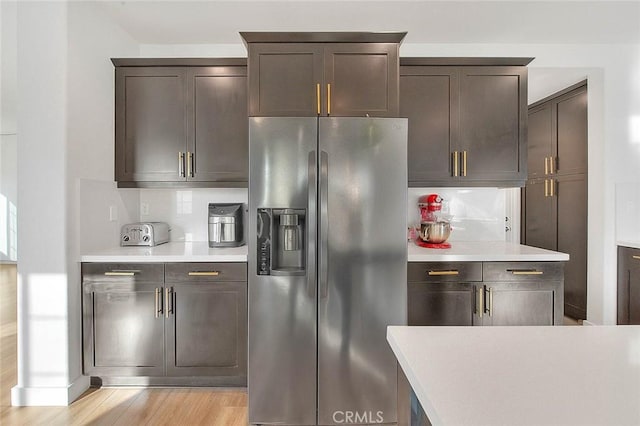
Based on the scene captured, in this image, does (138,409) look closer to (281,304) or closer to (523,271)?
(281,304)

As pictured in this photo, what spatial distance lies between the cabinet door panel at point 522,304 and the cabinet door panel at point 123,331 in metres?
2.27

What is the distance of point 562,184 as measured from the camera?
3.86 meters

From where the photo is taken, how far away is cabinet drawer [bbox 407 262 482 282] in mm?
2311

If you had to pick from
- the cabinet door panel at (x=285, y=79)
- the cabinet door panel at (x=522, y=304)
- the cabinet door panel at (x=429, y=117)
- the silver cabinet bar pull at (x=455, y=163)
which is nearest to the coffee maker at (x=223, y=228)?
the cabinet door panel at (x=285, y=79)

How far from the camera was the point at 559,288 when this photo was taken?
2.34 m

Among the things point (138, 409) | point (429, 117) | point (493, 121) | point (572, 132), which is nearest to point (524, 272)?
point (493, 121)

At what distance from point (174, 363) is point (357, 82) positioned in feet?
7.36

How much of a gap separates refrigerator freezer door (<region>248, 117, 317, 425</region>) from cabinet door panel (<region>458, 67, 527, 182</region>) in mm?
1404

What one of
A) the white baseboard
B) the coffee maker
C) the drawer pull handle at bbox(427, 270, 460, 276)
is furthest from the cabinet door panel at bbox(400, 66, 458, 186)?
the white baseboard

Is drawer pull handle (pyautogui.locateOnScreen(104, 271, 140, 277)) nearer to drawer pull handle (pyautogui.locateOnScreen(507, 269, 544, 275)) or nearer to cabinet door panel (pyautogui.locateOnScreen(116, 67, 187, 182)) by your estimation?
cabinet door panel (pyautogui.locateOnScreen(116, 67, 187, 182))

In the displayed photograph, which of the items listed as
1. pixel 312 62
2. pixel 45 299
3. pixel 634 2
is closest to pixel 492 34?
pixel 634 2

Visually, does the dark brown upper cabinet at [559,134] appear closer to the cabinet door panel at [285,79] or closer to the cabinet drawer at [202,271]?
the cabinet door panel at [285,79]

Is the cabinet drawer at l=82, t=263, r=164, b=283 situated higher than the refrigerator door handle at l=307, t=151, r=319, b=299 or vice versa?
the refrigerator door handle at l=307, t=151, r=319, b=299

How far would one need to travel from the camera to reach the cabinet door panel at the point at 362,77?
2.29 m
